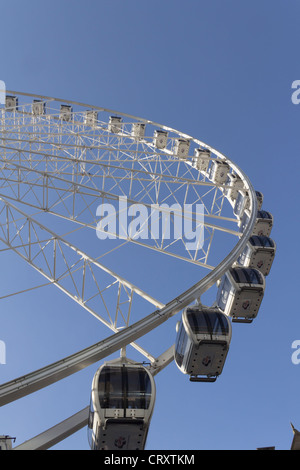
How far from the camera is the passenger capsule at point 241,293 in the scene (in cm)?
1186

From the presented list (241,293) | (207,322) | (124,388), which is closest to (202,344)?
(207,322)

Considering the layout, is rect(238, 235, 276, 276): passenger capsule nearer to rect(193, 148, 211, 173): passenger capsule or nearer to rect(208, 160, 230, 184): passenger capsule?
rect(208, 160, 230, 184): passenger capsule

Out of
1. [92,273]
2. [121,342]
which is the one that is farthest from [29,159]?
[121,342]

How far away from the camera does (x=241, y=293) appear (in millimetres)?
11852

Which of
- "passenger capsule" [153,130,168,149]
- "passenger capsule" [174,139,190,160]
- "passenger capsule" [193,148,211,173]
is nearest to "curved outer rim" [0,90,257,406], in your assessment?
"passenger capsule" [193,148,211,173]

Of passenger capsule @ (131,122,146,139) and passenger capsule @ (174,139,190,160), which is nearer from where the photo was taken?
passenger capsule @ (174,139,190,160)

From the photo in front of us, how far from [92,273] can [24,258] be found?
3.79 m

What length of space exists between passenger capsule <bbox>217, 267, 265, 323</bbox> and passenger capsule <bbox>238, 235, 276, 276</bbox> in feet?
12.3

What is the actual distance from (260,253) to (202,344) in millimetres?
8166

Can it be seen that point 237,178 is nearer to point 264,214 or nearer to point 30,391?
point 264,214

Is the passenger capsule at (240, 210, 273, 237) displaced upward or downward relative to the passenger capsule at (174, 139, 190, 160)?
downward

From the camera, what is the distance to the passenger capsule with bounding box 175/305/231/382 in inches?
356

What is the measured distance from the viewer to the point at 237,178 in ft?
74.2

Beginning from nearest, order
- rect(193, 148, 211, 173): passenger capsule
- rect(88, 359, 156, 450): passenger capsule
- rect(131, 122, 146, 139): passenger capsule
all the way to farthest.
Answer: rect(88, 359, 156, 450): passenger capsule
rect(193, 148, 211, 173): passenger capsule
rect(131, 122, 146, 139): passenger capsule
